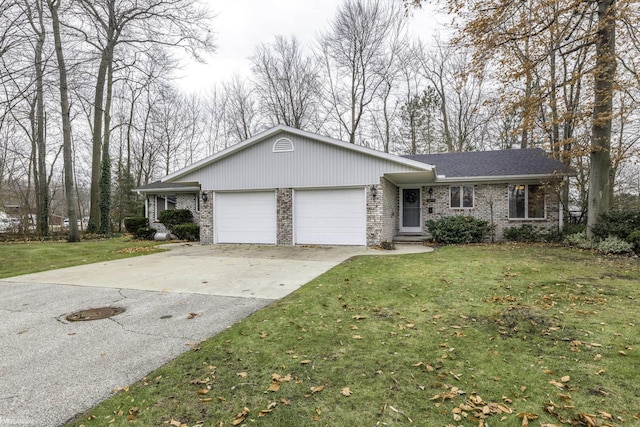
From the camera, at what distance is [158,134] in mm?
27016

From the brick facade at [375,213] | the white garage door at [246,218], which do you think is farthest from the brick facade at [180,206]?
the brick facade at [375,213]

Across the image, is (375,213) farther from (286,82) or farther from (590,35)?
(286,82)

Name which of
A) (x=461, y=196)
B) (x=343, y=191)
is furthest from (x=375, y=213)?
(x=461, y=196)

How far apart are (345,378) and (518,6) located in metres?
11.5

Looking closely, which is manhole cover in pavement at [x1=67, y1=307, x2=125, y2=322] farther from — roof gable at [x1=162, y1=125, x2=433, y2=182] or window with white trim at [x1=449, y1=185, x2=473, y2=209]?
window with white trim at [x1=449, y1=185, x2=473, y2=209]

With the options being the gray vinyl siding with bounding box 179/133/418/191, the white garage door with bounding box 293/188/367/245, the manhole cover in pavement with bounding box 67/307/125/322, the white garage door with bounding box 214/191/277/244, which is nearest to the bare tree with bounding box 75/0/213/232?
the gray vinyl siding with bounding box 179/133/418/191

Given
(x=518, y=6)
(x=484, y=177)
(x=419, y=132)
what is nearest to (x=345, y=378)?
(x=518, y=6)

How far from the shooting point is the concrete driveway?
8.80 ft

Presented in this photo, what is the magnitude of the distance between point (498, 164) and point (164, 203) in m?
16.8

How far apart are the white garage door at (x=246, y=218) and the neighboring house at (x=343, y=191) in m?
0.04

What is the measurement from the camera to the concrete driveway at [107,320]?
106 inches

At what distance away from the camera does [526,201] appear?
45.0 ft

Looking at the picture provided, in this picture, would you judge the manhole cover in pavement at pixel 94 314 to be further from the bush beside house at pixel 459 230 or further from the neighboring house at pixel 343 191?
the bush beside house at pixel 459 230

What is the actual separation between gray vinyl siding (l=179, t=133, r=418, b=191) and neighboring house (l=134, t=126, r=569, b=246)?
0.04 m
